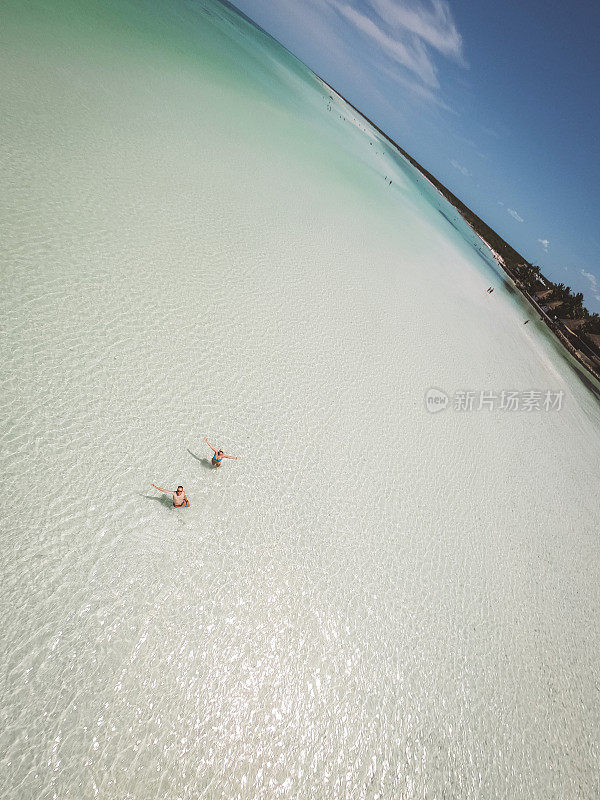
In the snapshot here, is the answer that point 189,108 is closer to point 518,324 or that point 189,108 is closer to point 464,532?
point 464,532

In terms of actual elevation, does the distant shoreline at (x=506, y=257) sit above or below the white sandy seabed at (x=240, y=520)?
above

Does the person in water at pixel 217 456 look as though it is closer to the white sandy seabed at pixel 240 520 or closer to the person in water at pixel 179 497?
the white sandy seabed at pixel 240 520

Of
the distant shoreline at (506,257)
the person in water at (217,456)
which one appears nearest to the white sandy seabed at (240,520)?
the person in water at (217,456)

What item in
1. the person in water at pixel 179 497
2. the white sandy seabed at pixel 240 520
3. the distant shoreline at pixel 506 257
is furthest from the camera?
the distant shoreline at pixel 506 257

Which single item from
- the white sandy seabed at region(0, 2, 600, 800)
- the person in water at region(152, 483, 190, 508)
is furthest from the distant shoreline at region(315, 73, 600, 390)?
the person in water at region(152, 483, 190, 508)

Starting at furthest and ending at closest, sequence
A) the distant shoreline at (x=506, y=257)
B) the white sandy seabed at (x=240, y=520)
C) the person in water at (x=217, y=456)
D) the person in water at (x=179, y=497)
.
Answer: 1. the distant shoreline at (x=506, y=257)
2. the person in water at (x=217, y=456)
3. the person in water at (x=179, y=497)
4. the white sandy seabed at (x=240, y=520)
